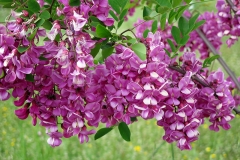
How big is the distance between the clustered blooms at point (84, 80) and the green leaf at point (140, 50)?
0.02 meters

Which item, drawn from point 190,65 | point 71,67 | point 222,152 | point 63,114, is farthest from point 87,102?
point 222,152

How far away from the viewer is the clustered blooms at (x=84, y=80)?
2.73ft

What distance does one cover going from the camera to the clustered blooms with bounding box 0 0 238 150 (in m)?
0.83

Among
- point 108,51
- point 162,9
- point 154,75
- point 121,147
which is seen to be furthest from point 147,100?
point 121,147

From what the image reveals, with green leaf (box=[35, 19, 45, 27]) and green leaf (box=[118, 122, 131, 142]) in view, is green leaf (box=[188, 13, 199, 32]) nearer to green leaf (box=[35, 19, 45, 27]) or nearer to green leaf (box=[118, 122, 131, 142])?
green leaf (box=[118, 122, 131, 142])

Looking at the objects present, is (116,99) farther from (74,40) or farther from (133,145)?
(133,145)

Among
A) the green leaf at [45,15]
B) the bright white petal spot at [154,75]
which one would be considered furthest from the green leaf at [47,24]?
the bright white petal spot at [154,75]

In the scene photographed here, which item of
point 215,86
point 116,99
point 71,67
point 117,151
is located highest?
point 71,67

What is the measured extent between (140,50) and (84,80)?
15 centimetres

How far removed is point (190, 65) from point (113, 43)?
1.11ft

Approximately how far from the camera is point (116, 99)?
960 millimetres

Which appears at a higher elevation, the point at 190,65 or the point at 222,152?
the point at 190,65

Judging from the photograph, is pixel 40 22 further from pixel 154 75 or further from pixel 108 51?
pixel 154 75

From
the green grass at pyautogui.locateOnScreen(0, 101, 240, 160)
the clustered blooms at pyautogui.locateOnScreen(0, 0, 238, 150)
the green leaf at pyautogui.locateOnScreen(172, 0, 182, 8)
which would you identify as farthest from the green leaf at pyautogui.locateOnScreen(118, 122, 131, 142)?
the green grass at pyautogui.locateOnScreen(0, 101, 240, 160)
